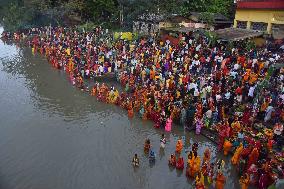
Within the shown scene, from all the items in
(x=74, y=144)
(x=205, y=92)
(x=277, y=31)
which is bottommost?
(x=74, y=144)

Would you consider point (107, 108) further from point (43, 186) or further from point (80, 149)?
point (43, 186)

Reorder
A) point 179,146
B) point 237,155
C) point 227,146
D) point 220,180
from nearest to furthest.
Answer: point 220,180, point 237,155, point 227,146, point 179,146

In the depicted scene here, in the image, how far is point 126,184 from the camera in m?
12.4

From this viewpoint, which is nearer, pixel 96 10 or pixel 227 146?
pixel 227 146

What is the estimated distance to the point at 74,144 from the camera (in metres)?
14.9

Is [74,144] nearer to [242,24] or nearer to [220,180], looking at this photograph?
[220,180]

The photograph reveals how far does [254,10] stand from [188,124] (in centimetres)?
1443

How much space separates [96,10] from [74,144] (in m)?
27.1

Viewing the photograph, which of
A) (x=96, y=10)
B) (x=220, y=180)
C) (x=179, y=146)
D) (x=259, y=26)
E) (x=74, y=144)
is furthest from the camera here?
(x=96, y=10)

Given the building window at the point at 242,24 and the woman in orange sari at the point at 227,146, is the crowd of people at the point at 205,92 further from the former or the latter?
the building window at the point at 242,24

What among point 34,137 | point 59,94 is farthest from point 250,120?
point 59,94

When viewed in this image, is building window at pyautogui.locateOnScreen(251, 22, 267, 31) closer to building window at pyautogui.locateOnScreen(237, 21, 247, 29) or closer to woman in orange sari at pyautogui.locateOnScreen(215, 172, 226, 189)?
building window at pyautogui.locateOnScreen(237, 21, 247, 29)

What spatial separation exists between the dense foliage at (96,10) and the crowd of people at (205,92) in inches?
243

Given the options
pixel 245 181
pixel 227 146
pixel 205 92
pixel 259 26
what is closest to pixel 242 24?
pixel 259 26
